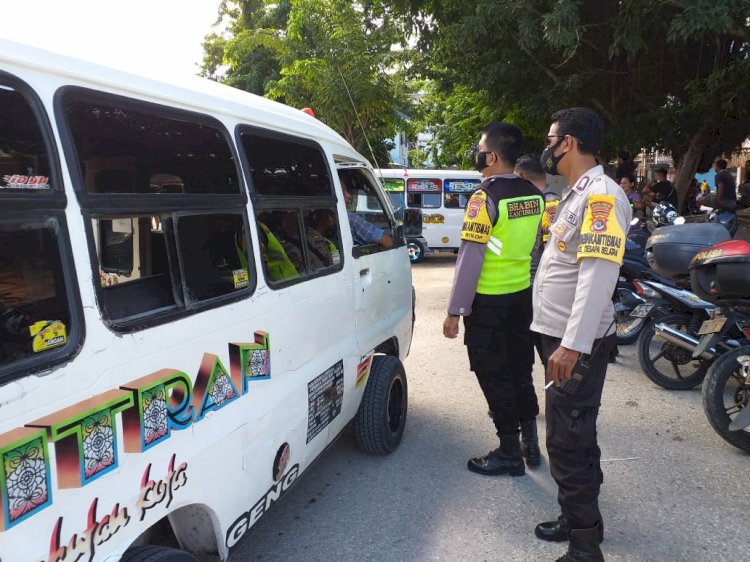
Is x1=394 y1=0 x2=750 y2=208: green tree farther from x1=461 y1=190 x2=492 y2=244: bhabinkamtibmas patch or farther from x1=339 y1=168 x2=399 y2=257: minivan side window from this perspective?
x1=461 y1=190 x2=492 y2=244: bhabinkamtibmas patch

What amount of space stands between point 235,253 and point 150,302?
366mm

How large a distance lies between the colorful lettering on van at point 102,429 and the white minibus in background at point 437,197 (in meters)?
11.2

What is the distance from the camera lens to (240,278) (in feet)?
7.05

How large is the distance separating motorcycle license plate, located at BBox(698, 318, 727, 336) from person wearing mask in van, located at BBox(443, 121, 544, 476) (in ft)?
4.71

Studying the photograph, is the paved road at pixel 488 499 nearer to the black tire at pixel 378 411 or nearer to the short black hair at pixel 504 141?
the black tire at pixel 378 411

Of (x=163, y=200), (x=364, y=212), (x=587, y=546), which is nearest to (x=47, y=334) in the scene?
(x=163, y=200)

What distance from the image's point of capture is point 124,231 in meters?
2.39

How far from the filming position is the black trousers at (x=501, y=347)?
122 inches

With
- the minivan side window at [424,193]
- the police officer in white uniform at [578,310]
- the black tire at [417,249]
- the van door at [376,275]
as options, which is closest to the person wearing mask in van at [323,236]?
the van door at [376,275]

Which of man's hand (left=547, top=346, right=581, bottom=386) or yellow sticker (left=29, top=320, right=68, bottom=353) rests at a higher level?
yellow sticker (left=29, top=320, right=68, bottom=353)

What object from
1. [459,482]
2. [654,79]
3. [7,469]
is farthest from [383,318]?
[654,79]

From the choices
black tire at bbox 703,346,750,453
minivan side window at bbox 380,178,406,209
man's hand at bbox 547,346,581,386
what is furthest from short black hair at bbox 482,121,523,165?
minivan side window at bbox 380,178,406,209

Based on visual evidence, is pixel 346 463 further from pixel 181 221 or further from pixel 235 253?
pixel 181 221

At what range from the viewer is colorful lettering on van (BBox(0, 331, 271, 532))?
48.6 inches
